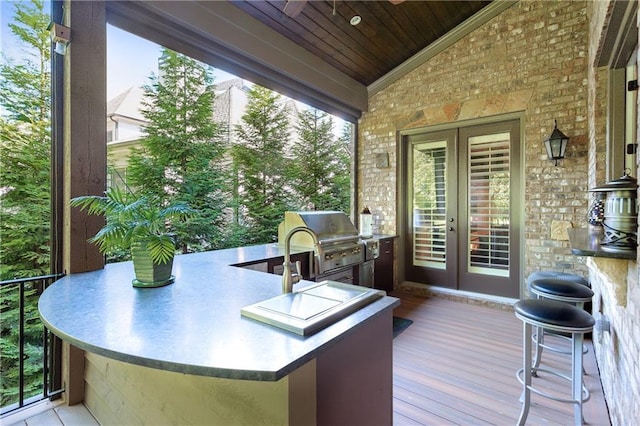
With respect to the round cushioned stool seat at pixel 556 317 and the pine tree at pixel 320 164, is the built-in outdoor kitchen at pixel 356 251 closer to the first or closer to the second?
the round cushioned stool seat at pixel 556 317

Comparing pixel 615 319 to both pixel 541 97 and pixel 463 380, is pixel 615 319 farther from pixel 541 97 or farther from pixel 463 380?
pixel 541 97

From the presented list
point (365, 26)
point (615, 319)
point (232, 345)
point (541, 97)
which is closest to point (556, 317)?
point (615, 319)

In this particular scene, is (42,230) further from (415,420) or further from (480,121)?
(480,121)

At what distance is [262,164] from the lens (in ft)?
15.7

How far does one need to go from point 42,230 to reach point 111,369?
4.26 feet

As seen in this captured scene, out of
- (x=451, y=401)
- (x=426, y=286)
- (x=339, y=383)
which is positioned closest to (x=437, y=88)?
(x=426, y=286)

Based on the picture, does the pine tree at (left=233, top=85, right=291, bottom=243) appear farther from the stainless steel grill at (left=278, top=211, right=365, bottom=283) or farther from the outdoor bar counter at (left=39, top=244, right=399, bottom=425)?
the outdoor bar counter at (left=39, top=244, right=399, bottom=425)

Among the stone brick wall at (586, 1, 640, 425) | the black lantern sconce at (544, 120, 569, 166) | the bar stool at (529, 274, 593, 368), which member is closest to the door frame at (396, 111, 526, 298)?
the black lantern sconce at (544, 120, 569, 166)

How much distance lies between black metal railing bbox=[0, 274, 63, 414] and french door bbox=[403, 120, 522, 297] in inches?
158

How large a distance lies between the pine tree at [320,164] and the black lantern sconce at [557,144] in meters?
2.89

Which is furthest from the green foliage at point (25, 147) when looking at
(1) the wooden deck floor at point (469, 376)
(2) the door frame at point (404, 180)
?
(2) the door frame at point (404, 180)

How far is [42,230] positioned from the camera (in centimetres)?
229

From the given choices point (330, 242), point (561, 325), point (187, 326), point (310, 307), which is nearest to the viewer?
point (187, 326)

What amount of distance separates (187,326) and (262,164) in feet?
12.7
